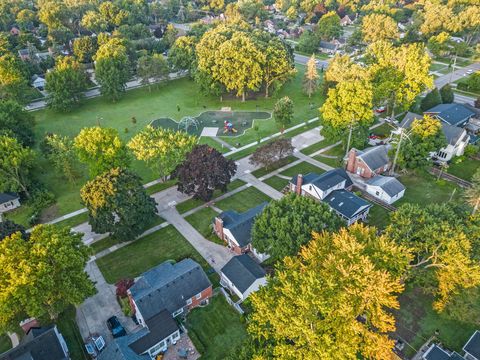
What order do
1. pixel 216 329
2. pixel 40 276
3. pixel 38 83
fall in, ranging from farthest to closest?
1. pixel 38 83
2. pixel 216 329
3. pixel 40 276

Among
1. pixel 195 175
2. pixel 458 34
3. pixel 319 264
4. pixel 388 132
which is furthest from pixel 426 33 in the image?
pixel 319 264

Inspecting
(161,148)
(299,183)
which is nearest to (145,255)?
(161,148)

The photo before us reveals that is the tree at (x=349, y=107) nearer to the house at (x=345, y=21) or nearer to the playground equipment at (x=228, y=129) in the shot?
the playground equipment at (x=228, y=129)

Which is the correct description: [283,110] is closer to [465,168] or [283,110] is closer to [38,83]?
[465,168]

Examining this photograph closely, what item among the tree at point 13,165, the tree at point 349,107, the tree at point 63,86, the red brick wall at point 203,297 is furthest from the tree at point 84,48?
the red brick wall at point 203,297

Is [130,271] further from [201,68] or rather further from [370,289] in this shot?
[201,68]

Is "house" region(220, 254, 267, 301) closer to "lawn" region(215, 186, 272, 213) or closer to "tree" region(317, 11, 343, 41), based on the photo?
"lawn" region(215, 186, 272, 213)

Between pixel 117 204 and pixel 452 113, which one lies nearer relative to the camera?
pixel 117 204
